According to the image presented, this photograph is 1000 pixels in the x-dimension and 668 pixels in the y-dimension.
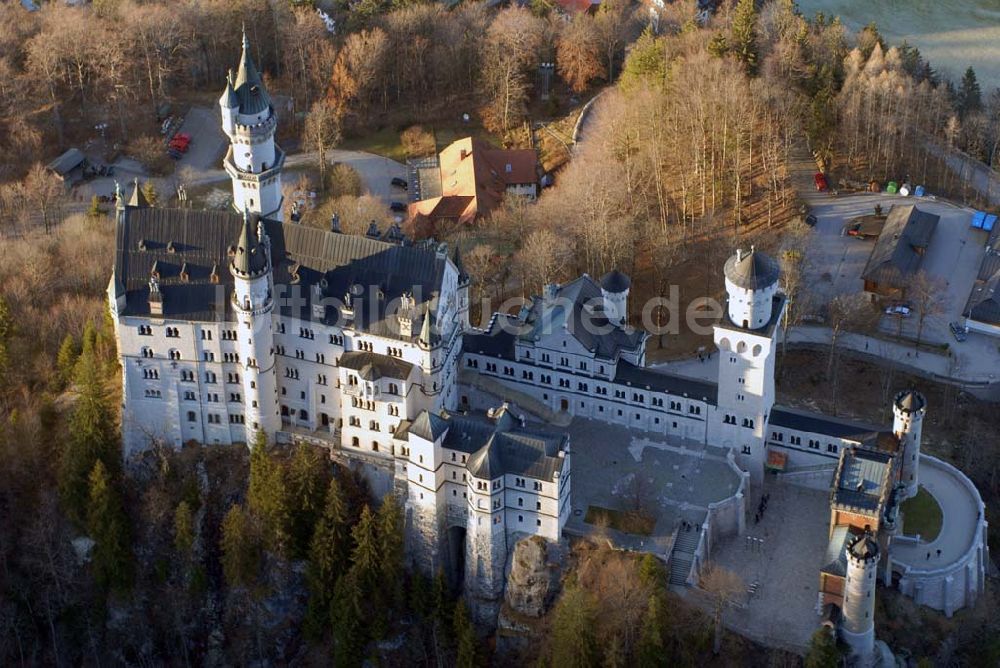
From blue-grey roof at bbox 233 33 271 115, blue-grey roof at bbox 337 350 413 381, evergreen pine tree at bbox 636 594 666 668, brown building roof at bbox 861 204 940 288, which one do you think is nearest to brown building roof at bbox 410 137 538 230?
brown building roof at bbox 861 204 940 288

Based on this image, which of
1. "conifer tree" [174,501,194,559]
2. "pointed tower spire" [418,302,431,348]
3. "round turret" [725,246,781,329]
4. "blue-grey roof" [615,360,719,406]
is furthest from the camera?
"blue-grey roof" [615,360,719,406]

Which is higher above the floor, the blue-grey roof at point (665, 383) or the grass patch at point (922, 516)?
the blue-grey roof at point (665, 383)

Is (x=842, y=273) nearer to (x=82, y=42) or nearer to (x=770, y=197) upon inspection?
(x=770, y=197)

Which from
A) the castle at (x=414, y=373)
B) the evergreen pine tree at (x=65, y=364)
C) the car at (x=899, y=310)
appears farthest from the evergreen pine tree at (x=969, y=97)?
the evergreen pine tree at (x=65, y=364)

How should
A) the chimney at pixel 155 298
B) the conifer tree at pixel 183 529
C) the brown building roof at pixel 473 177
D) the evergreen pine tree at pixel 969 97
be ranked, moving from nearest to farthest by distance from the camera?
the chimney at pixel 155 298
the conifer tree at pixel 183 529
the brown building roof at pixel 473 177
the evergreen pine tree at pixel 969 97

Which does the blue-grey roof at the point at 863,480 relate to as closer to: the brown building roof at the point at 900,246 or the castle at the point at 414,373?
the castle at the point at 414,373

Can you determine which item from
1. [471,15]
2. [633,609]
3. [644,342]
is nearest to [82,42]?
[471,15]

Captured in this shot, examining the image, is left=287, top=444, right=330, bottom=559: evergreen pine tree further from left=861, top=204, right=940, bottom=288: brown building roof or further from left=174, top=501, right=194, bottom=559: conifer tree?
left=861, top=204, right=940, bottom=288: brown building roof
